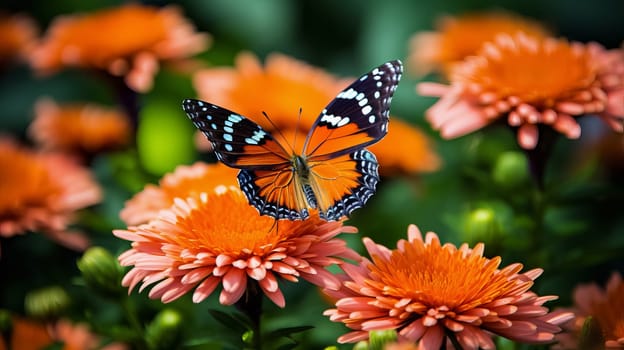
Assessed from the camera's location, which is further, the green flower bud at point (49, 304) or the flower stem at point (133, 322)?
the green flower bud at point (49, 304)

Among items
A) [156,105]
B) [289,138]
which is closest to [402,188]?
[289,138]

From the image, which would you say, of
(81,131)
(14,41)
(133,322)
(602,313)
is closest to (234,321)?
(133,322)

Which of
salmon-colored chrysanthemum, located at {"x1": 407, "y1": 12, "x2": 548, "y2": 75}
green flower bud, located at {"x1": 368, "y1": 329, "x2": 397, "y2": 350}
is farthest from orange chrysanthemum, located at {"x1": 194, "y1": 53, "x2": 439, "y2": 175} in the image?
green flower bud, located at {"x1": 368, "y1": 329, "x2": 397, "y2": 350}

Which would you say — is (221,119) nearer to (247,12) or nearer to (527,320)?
(527,320)

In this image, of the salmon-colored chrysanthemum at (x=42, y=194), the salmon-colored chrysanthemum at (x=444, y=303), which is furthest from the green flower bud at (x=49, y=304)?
the salmon-colored chrysanthemum at (x=444, y=303)

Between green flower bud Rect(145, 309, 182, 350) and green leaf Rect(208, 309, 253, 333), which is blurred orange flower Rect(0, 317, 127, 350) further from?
green leaf Rect(208, 309, 253, 333)

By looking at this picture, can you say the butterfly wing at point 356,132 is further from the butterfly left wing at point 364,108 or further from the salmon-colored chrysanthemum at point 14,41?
the salmon-colored chrysanthemum at point 14,41
